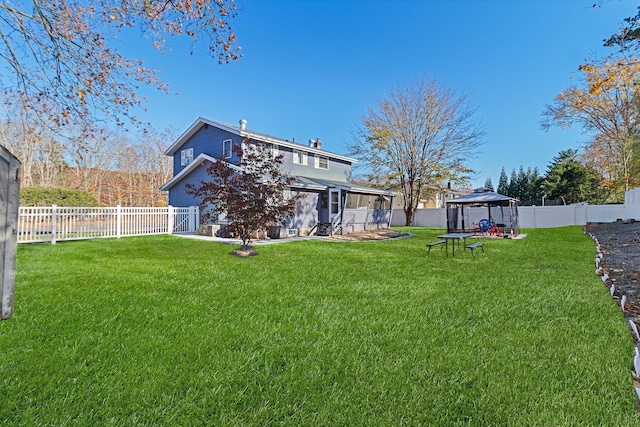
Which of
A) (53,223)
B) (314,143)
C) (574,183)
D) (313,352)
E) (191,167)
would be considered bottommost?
(313,352)

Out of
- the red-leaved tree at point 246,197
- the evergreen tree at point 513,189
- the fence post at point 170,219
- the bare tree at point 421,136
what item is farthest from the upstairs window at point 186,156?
the evergreen tree at point 513,189

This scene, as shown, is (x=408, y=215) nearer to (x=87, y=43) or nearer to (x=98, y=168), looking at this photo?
(x=87, y=43)

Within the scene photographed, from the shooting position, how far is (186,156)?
19875 mm

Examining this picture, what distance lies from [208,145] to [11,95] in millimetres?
13169

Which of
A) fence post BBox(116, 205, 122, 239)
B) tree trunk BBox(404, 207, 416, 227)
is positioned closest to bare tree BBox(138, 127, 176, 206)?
fence post BBox(116, 205, 122, 239)

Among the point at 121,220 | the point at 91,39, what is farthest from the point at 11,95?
the point at 121,220

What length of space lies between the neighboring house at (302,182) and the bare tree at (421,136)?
517 centimetres

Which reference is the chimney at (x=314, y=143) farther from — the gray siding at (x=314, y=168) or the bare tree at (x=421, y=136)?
the bare tree at (x=421, y=136)

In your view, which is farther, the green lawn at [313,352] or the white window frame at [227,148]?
the white window frame at [227,148]

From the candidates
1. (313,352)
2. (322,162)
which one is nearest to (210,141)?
(322,162)

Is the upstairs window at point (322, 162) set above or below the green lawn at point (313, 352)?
above

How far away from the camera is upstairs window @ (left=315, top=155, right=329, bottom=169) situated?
2042cm

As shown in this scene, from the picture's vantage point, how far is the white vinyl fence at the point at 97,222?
10961 mm

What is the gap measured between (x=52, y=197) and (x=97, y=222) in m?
11.2
